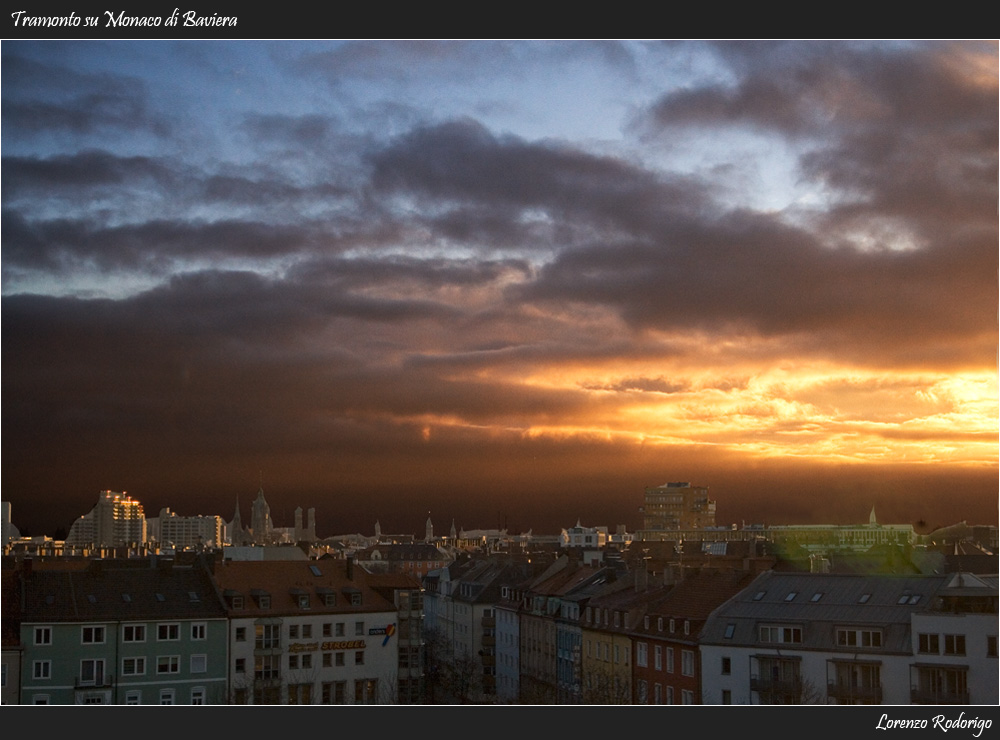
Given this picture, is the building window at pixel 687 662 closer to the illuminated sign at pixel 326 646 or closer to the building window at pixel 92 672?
the illuminated sign at pixel 326 646

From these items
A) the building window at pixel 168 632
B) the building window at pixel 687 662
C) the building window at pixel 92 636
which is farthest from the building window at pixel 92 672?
the building window at pixel 687 662

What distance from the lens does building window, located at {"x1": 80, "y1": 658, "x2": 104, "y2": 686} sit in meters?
42.2

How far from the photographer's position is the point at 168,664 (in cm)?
4475

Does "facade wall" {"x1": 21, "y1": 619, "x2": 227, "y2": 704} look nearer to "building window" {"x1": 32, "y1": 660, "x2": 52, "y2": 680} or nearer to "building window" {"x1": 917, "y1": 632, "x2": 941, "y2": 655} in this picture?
"building window" {"x1": 32, "y1": 660, "x2": 52, "y2": 680}

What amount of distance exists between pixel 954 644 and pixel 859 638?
11.3ft

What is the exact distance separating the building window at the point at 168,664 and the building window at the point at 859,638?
24.4 m

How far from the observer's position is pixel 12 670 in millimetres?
40812

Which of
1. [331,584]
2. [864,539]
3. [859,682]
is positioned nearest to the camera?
[859,682]

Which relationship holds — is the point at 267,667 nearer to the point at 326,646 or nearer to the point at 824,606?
the point at 326,646

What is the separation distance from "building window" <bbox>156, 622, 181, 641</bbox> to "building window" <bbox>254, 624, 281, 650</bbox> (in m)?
3.54
